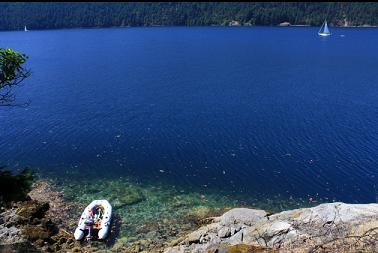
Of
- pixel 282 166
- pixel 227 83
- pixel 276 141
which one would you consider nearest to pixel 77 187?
pixel 282 166

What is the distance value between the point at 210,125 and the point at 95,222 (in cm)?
3092

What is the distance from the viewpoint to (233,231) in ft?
93.9

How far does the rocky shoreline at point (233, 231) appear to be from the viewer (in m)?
23.0

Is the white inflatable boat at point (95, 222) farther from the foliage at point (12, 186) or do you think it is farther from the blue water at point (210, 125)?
the foliage at point (12, 186)

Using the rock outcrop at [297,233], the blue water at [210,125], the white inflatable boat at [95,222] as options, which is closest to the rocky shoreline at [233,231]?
the rock outcrop at [297,233]

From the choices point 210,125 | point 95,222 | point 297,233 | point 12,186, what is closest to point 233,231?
point 297,233

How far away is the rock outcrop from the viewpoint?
854 inches

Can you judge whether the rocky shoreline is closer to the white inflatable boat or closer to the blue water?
the white inflatable boat

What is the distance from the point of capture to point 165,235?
32969mm

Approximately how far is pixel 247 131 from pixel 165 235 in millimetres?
28685

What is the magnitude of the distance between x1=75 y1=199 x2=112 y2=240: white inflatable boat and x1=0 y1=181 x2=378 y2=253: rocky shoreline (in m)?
0.76

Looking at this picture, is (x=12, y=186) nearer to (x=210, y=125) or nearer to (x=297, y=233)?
(x=297, y=233)

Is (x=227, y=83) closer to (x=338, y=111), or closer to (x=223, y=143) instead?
(x=338, y=111)

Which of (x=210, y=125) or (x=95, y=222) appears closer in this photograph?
(x=95, y=222)
